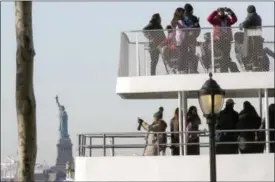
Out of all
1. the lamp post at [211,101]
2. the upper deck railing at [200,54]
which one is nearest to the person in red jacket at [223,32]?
the upper deck railing at [200,54]

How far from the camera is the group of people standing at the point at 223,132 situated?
574 inches

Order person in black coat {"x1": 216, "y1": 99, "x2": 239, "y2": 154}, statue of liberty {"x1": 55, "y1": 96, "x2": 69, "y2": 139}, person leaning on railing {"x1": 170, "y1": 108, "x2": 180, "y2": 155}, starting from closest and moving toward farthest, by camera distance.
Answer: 1. person in black coat {"x1": 216, "y1": 99, "x2": 239, "y2": 154}
2. person leaning on railing {"x1": 170, "y1": 108, "x2": 180, "y2": 155}
3. statue of liberty {"x1": 55, "y1": 96, "x2": 69, "y2": 139}

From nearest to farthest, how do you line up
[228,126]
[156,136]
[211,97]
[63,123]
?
[211,97]
[228,126]
[156,136]
[63,123]

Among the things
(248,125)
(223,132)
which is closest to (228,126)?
(223,132)

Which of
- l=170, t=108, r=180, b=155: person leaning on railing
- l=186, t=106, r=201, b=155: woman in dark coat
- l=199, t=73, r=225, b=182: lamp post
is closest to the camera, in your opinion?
l=199, t=73, r=225, b=182: lamp post

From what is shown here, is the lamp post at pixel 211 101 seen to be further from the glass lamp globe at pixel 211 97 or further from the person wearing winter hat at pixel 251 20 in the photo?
the person wearing winter hat at pixel 251 20

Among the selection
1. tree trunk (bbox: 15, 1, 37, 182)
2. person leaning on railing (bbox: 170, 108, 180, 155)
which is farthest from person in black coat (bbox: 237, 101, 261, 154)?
tree trunk (bbox: 15, 1, 37, 182)

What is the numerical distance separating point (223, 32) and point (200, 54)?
0.63 meters

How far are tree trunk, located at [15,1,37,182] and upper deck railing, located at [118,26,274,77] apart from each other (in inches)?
194

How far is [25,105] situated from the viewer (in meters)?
10.5

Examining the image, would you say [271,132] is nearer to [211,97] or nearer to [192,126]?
[192,126]

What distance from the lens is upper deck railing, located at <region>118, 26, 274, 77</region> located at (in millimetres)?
15133

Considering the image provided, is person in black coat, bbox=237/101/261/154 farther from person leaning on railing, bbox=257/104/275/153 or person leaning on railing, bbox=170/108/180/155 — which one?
person leaning on railing, bbox=170/108/180/155

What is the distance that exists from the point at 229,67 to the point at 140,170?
2.59m
